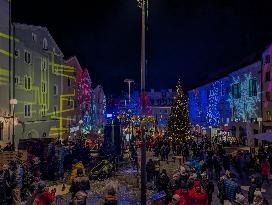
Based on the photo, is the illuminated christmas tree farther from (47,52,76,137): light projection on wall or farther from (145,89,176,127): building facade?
(145,89,176,127): building facade

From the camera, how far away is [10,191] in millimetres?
14766

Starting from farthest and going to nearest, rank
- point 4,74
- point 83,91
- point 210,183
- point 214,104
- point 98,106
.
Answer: point 98,106
point 83,91
point 214,104
point 4,74
point 210,183

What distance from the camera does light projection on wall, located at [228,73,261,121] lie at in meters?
42.5

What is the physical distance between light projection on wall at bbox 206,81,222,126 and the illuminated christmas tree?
17.0m

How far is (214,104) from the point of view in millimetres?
64688

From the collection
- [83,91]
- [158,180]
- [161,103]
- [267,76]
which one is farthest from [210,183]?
[161,103]

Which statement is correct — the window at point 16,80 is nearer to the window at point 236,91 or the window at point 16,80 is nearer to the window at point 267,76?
the window at point 267,76

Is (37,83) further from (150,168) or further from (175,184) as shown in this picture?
(175,184)

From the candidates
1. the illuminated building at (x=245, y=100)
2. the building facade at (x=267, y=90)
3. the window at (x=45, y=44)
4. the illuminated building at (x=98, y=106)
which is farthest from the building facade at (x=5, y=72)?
the illuminated building at (x=98, y=106)

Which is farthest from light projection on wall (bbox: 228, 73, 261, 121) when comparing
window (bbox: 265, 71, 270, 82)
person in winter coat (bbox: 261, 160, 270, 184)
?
person in winter coat (bbox: 261, 160, 270, 184)

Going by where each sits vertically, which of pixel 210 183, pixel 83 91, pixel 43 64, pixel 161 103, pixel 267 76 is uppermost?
pixel 161 103

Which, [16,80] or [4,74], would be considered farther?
[16,80]

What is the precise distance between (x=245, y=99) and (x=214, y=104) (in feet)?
61.0

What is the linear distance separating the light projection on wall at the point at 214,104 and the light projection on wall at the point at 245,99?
27.5 ft
